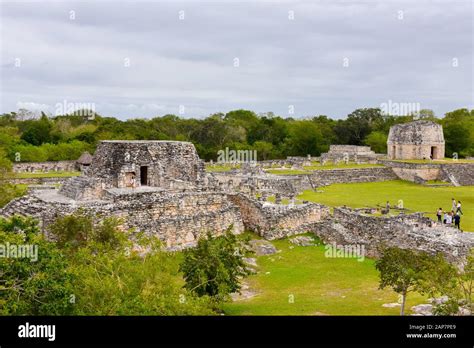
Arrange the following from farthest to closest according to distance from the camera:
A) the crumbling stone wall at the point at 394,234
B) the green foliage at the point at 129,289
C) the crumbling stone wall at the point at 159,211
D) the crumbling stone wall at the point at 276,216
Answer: the crumbling stone wall at the point at 276,216, the crumbling stone wall at the point at 159,211, the crumbling stone wall at the point at 394,234, the green foliage at the point at 129,289

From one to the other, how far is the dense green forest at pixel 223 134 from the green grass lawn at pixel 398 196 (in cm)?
1757

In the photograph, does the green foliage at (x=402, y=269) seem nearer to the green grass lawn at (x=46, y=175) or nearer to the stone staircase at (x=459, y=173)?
the stone staircase at (x=459, y=173)

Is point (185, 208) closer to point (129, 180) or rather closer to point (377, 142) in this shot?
point (129, 180)

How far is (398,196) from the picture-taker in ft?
98.7

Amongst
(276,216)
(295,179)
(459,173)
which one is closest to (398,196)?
(295,179)

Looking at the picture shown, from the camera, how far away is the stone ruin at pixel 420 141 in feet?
137

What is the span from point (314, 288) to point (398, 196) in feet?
55.4

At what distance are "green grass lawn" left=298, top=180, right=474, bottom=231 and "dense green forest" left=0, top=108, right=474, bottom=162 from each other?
1757cm

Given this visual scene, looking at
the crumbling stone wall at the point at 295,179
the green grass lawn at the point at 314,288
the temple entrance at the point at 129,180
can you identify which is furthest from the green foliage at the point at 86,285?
the crumbling stone wall at the point at 295,179

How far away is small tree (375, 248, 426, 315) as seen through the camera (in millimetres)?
11656
